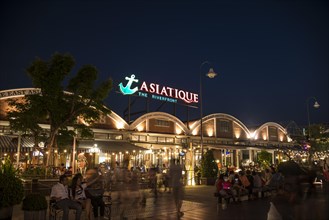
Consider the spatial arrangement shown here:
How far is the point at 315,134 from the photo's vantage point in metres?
36.7

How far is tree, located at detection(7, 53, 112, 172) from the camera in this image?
56.7 ft

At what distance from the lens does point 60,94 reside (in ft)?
58.9

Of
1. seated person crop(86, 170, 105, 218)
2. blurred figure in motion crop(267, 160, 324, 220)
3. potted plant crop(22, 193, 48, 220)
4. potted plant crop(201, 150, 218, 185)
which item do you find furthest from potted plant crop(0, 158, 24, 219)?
potted plant crop(201, 150, 218, 185)

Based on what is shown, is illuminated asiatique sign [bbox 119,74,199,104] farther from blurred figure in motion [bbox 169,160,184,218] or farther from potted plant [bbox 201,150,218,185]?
blurred figure in motion [bbox 169,160,184,218]

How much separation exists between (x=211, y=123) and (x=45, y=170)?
22.0 m

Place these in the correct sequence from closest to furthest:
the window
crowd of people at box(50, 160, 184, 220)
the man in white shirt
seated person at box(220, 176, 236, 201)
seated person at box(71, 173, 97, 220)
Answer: the man in white shirt < crowd of people at box(50, 160, 184, 220) < seated person at box(71, 173, 97, 220) < seated person at box(220, 176, 236, 201) < the window

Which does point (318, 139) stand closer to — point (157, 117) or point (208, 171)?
point (157, 117)

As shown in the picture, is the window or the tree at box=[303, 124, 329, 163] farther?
Result: the tree at box=[303, 124, 329, 163]

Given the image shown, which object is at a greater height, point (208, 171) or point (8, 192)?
point (208, 171)

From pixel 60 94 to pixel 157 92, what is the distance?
14.3 m

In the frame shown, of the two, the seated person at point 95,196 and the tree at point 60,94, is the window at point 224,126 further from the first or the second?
the seated person at point 95,196

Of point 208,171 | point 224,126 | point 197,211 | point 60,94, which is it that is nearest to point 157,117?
point 208,171

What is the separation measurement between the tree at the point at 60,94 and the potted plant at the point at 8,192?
323 inches

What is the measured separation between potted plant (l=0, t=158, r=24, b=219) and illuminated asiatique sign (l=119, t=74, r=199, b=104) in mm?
19831
